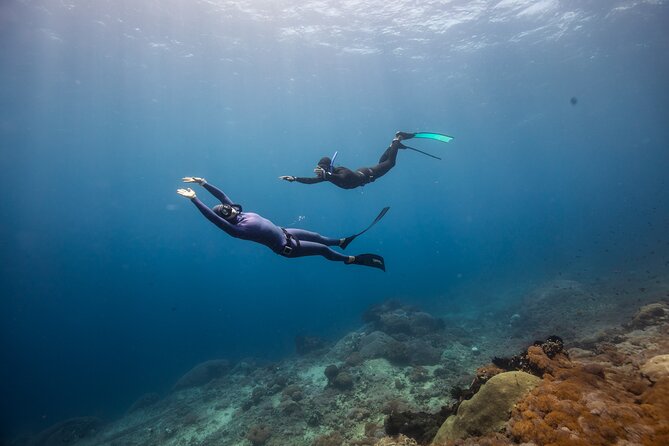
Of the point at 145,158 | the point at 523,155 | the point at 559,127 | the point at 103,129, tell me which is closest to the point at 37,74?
the point at 103,129

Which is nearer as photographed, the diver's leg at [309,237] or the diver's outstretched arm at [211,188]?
the diver's outstretched arm at [211,188]

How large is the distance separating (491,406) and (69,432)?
2621 cm

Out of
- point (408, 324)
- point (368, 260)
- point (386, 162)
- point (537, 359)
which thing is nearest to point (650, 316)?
point (537, 359)

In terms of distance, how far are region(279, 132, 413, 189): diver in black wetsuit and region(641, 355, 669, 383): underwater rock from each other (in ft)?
22.0

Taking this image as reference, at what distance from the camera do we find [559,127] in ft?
215

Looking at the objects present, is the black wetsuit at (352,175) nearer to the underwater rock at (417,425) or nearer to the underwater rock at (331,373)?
the underwater rock at (417,425)

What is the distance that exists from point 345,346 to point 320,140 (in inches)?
1942

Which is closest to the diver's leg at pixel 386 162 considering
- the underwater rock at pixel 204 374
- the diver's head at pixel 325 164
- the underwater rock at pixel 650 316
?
the diver's head at pixel 325 164

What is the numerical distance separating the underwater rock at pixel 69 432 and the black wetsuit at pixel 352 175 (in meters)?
22.6

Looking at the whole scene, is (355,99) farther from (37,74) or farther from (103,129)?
(103,129)

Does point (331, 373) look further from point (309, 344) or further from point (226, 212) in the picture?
point (226, 212)

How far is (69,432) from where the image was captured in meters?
19.5

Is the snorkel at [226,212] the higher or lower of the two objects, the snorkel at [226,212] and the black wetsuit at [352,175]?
the lower

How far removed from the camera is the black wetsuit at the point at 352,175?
850 centimetres
